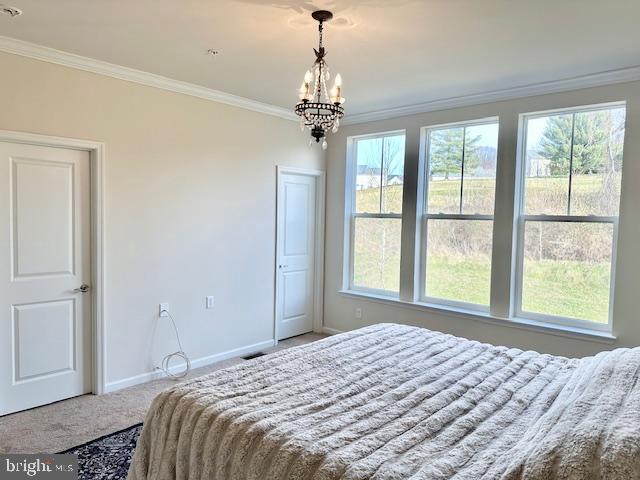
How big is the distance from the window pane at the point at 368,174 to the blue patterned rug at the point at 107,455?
10.6ft

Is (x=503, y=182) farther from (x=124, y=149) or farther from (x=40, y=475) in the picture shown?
(x=40, y=475)

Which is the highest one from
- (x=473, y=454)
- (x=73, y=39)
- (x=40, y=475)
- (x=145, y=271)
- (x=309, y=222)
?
(x=73, y=39)

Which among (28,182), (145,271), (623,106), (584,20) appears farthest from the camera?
(145,271)

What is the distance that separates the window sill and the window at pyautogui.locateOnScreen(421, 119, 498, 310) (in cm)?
13

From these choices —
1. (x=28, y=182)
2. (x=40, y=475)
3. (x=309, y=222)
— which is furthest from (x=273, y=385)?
(x=309, y=222)

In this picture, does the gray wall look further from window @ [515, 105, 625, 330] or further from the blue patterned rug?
window @ [515, 105, 625, 330]

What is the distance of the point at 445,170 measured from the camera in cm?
435

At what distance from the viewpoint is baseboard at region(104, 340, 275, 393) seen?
11.6ft

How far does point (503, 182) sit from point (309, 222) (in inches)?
87.9

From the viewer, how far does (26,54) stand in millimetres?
2955

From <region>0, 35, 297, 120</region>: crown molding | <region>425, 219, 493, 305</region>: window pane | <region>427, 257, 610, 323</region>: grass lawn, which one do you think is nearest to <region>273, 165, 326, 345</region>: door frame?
<region>0, 35, 297, 120</region>: crown molding

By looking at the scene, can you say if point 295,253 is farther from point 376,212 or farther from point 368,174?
point 368,174

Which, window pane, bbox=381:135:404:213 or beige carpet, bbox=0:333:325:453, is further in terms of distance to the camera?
window pane, bbox=381:135:404:213

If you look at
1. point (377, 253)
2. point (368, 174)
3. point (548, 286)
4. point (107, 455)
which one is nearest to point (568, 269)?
point (548, 286)
